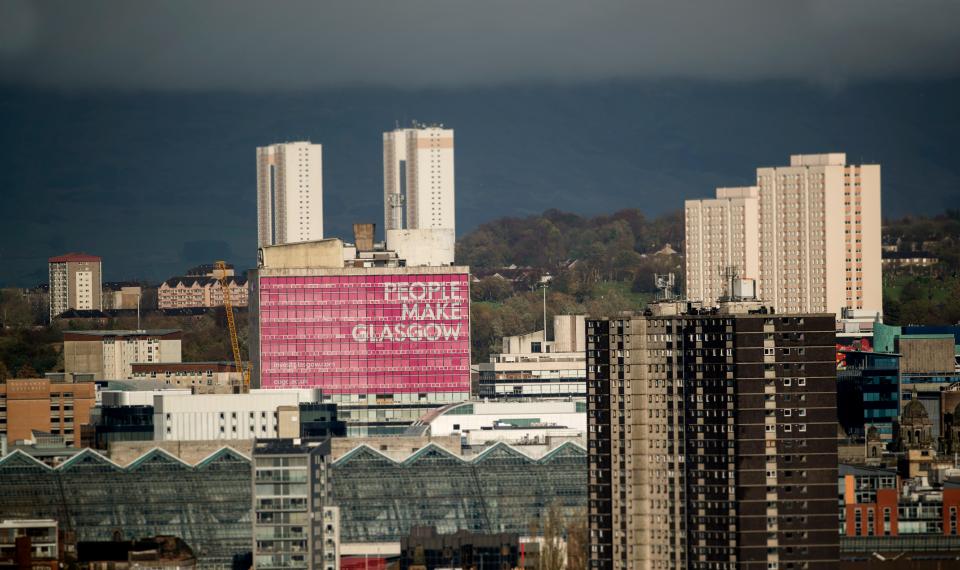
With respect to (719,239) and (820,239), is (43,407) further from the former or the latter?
(719,239)

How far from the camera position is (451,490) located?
Answer: 10425 centimetres

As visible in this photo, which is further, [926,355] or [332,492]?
[926,355]

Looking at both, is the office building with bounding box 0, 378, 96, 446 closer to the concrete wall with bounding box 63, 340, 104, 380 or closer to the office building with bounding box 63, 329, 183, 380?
the office building with bounding box 63, 329, 183, 380

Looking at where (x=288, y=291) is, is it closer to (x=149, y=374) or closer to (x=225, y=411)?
(x=225, y=411)

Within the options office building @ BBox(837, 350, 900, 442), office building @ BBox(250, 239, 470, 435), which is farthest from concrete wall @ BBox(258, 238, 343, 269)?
office building @ BBox(837, 350, 900, 442)

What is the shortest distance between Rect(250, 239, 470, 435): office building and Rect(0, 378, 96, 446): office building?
9841mm

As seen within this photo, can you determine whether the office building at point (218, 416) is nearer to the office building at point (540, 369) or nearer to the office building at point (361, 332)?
the office building at point (361, 332)

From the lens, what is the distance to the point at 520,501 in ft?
338

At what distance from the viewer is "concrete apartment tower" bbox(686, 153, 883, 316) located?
176125mm

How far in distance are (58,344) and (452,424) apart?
61.1 meters

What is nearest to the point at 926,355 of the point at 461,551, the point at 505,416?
the point at 505,416

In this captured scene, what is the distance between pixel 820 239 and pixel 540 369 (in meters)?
27.8

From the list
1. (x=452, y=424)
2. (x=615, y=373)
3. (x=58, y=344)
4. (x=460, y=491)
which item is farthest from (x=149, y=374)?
(x=615, y=373)

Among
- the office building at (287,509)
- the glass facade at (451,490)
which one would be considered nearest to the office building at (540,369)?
the glass facade at (451,490)
